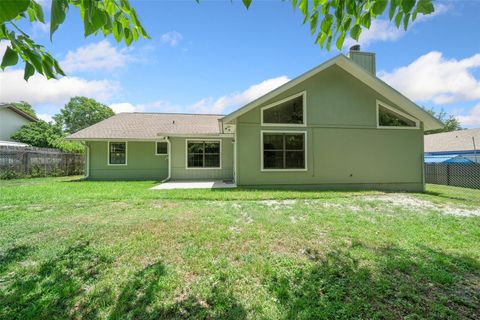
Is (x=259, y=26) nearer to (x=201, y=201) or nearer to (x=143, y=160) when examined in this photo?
(x=201, y=201)

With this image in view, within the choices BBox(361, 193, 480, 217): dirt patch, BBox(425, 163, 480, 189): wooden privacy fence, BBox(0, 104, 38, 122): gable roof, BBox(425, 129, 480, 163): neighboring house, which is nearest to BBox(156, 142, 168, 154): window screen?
BBox(361, 193, 480, 217): dirt patch

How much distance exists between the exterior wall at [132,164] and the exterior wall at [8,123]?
607 inches

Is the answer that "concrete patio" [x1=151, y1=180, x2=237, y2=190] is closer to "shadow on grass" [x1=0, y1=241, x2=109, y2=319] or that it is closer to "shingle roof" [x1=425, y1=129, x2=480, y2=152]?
"shadow on grass" [x1=0, y1=241, x2=109, y2=319]

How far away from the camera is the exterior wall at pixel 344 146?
31.5ft

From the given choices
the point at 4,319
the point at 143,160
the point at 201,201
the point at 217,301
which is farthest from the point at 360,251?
the point at 143,160

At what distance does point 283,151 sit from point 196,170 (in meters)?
5.39

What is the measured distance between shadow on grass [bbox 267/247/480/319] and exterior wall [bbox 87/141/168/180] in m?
12.1

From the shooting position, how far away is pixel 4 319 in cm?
196

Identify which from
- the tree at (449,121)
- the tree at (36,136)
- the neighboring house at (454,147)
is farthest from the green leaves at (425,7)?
the tree at (449,121)

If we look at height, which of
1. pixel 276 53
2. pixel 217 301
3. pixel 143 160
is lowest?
pixel 217 301

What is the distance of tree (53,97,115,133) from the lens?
48.8 meters

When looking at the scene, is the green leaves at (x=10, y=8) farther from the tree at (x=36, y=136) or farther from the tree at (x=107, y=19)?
the tree at (x=36, y=136)

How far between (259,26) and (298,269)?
794 centimetres

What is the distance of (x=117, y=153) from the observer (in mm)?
13609
